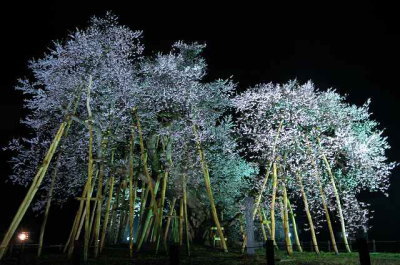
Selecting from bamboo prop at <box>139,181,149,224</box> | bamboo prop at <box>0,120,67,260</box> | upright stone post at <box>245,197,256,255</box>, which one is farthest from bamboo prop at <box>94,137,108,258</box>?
upright stone post at <box>245,197,256,255</box>

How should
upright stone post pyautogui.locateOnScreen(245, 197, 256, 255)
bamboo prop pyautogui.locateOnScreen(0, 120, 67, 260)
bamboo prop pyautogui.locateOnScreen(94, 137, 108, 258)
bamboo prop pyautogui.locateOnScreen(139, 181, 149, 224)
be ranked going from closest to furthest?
bamboo prop pyautogui.locateOnScreen(0, 120, 67, 260) < bamboo prop pyautogui.locateOnScreen(94, 137, 108, 258) < upright stone post pyautogui.locateOnScreen(245, 197, 256, 255) < bamboo prop pyautogui.locateOnScreen(139, 181, 149, 224)

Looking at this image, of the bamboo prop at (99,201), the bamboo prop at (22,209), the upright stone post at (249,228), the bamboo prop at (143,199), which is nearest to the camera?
the bamboo prop at (22,209)

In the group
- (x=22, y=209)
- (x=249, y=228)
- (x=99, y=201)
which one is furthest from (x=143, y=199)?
(x=22, y=209)

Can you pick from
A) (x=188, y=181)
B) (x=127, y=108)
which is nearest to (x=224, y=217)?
(x=188, y=181)

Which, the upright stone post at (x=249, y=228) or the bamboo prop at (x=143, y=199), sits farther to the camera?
the bamboo prop at (x=143, y=199)

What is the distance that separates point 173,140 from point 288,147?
611 cm

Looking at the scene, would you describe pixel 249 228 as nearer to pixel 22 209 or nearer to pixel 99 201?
pixel 99 201

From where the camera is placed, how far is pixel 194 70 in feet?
61.2

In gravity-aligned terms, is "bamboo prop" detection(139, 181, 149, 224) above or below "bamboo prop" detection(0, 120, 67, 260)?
above

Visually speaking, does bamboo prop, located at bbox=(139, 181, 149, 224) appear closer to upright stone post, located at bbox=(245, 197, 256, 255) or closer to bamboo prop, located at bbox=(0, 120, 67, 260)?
upright stone post, located at bbox=(245, 197, 256, 255)

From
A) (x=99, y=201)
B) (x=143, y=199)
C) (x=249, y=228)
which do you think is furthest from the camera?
(x=143, y=199)

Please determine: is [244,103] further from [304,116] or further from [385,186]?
[385,186]

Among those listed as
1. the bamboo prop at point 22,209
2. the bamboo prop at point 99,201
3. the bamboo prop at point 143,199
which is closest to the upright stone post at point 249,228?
the bamboo prop at point 99,201

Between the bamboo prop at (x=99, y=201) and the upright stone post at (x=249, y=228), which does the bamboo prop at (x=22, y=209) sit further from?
the upright stone post at (x=249, y=228)
